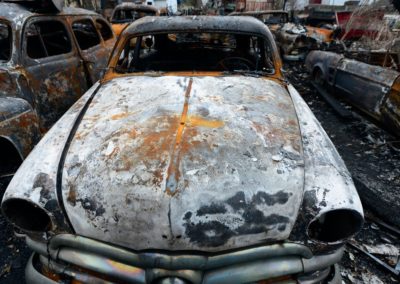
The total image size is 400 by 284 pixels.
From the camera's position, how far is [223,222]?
155 cm

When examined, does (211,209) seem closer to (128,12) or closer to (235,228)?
(235,228)

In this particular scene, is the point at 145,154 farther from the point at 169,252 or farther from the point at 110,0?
the point at 110,0

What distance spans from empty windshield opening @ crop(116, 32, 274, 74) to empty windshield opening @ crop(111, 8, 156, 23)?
5.46m

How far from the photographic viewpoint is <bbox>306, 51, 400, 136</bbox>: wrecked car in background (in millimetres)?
4297

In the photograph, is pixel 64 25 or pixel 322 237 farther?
pixel 64 25

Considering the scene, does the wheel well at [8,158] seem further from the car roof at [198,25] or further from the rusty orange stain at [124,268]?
the rusty orange stain at [124,268]

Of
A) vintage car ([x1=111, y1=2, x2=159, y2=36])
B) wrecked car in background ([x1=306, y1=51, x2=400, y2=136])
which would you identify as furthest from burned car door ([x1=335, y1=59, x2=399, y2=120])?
vintage car ([x1=111, y1=2, x2=159, y2=36])

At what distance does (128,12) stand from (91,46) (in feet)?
14.7

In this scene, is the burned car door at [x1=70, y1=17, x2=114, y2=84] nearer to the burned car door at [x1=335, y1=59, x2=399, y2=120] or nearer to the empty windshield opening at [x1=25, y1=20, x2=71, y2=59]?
the empty windshield opening at [x1=25, y1=20, x2=71, y2=59]

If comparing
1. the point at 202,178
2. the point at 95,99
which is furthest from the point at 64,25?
the point at 202,178

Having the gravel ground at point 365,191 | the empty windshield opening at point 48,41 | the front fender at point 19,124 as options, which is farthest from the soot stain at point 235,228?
the empty windshield opening at point 48,41

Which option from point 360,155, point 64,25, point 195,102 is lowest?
point 360,155

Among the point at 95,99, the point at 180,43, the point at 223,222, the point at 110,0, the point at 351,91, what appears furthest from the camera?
the point at 110,0

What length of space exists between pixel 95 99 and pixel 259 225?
5.43 ft
